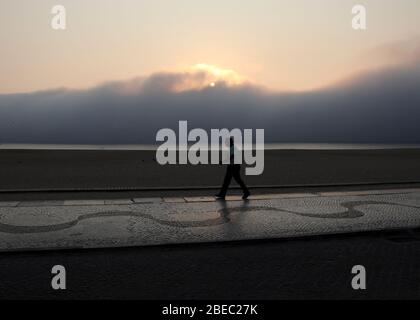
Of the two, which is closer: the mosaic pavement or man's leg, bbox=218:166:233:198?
the mosaic pavement

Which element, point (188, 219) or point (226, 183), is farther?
point (226, 183)

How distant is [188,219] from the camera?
1043 cm

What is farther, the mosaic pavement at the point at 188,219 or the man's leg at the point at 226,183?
the man's leg at the point at 226,183

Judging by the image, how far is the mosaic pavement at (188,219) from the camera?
27.6ft

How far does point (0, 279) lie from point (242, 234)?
4.57 m

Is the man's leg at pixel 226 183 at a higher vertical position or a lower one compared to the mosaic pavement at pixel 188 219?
higher

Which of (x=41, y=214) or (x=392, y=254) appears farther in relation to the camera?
(x=41, y=214)

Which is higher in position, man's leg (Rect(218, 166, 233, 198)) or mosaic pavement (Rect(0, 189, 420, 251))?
man's leg (Rect(218, 166, 233, 198))

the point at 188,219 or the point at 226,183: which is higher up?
the point at 226,183

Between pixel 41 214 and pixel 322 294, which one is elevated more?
pixel 41 214

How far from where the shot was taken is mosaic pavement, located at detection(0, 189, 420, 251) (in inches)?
332
